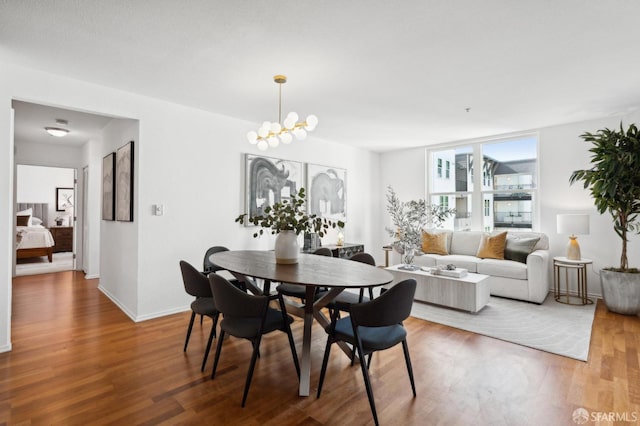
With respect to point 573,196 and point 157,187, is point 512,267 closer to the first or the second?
point 573,196

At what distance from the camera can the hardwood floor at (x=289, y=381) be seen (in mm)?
1959

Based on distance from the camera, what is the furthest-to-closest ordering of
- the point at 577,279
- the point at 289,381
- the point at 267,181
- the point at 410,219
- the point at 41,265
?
the point at 41,265 < the point at 410,219 < the point at 267,181 < the point at 577,279 < the point at 289,381

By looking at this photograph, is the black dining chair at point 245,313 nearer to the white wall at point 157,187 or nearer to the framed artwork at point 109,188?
the white wall at point 157,187

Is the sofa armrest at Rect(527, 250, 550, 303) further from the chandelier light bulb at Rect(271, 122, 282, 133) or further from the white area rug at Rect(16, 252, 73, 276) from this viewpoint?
the white area rug at Rect(16, 252, 73, 276)

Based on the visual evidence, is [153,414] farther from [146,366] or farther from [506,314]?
[506,314]

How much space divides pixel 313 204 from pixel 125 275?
2.89m

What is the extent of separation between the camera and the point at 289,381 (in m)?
2.36

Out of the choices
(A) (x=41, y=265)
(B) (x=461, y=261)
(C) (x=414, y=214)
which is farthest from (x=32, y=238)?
(B) (x=461, y=261)

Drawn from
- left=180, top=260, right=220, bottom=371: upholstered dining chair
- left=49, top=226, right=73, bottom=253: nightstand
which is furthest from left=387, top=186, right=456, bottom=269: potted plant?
left=49, top=226, right=73, bottom=253: nightstand

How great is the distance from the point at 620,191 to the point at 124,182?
19.4 ft

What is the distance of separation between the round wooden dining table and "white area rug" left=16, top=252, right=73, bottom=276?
5.51 meters

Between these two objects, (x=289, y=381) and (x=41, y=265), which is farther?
(x=41, y=265)

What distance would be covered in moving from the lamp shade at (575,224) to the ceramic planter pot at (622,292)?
1.91ft

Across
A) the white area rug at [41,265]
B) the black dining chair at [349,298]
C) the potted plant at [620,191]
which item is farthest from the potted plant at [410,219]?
the white area rug at [41,265]
